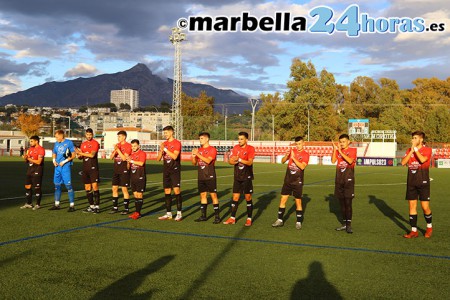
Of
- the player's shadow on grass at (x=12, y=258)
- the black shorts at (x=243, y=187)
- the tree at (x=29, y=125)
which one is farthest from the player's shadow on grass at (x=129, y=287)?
the tree at (x=29, y=125)

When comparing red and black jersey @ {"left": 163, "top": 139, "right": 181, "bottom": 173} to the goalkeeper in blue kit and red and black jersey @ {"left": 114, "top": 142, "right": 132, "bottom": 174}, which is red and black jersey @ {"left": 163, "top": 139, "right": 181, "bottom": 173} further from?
the goalkeeper in blue kit

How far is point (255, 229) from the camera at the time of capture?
397 inches

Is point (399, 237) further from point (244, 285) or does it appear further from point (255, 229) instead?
point (244, 285)

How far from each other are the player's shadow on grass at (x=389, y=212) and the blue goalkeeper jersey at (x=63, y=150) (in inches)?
341

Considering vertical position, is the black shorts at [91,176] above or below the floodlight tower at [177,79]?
below

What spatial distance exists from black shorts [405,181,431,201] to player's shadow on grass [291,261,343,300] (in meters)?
3.86

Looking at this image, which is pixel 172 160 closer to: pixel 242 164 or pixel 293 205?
pixel 242 164

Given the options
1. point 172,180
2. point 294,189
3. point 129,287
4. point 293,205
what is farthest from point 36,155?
point 129,287

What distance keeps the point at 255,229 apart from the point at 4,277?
5.44m

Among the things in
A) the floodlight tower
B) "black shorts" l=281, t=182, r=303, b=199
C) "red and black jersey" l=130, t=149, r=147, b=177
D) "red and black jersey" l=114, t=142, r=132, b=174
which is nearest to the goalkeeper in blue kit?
"red and black jersey" l=114, t=142, r=132, b=174

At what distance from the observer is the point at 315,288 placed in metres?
5.79

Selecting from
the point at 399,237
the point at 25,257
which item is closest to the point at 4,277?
the point at 25,257

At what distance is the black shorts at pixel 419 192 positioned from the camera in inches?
367

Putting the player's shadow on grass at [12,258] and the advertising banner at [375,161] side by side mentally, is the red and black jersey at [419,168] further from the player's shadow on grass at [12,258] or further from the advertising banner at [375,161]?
the advertising banner at [375,161]
